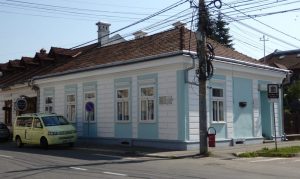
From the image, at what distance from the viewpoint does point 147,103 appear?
2362 centimetres

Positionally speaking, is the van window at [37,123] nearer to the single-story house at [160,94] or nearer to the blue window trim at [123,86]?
the single-story house at [160,94]

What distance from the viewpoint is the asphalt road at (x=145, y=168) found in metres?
13.0

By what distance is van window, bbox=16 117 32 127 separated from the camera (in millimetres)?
25289

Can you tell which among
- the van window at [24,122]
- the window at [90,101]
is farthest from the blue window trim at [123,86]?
the van window at [24,122]

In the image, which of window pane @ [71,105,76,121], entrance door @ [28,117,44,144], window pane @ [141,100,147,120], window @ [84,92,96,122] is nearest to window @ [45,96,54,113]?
window pane @ [71,105,76,121]

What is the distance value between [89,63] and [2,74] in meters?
18.1

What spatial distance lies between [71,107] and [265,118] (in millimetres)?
11566

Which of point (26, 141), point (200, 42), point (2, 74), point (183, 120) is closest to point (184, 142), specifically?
point (183, 120)

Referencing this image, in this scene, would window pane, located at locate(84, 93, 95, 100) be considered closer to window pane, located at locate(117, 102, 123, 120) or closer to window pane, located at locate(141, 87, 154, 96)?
window pane, located at locate(117, 102, 123, 120)

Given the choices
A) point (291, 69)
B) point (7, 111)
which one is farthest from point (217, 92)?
point (291, 69)

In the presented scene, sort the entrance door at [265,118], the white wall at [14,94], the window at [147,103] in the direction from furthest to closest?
the white wall at [14,94], the entrance door at [265,118], the window at [147,103]

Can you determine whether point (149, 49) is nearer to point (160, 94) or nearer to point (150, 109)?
point (160, 94)

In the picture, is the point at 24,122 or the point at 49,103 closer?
the point at 24,122

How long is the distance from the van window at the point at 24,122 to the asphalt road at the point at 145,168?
703cm
